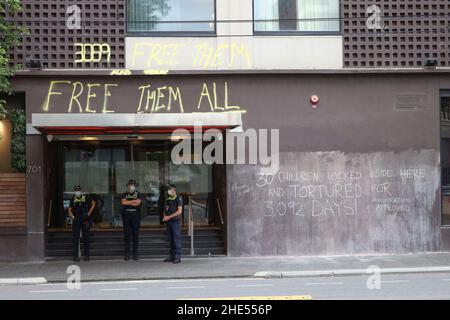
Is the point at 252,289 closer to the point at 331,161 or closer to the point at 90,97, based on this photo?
the point at 331,161

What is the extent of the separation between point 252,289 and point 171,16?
7.75 metres

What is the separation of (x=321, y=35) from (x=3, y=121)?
8.53 m

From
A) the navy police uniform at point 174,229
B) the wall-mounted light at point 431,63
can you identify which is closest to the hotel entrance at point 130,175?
the navy police uniform at point 174,229

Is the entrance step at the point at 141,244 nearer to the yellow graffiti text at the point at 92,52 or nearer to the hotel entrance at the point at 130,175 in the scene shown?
the hotel entrance at the point at 130,175

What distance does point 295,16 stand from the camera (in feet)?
52.6

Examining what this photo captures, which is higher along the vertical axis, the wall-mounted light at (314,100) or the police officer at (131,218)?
the wall-mounted light at (314,100)

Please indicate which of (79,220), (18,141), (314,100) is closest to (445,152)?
(314,100)

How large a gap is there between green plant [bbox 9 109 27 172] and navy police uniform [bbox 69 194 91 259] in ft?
5.88

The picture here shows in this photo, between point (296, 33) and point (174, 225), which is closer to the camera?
point (174, 225)

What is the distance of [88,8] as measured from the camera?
50.6 ft

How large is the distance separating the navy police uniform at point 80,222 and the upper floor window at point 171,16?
4.51m

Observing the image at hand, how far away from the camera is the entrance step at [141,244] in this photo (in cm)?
1573

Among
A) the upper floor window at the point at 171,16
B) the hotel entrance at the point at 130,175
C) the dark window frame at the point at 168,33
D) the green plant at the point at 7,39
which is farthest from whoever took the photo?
the hotel entrance at the point at 130,175
